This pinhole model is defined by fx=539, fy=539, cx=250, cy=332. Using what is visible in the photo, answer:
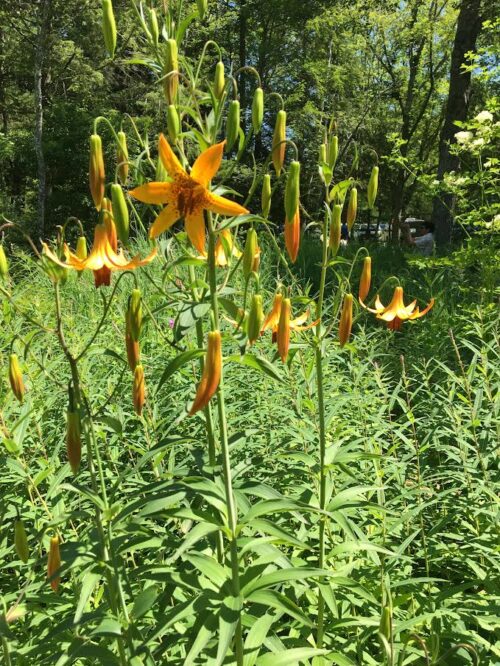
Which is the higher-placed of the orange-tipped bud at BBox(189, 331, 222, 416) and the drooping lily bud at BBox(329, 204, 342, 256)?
the drooping lily bud at BBox(329, 204, 342, 256)

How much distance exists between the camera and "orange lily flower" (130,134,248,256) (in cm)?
91

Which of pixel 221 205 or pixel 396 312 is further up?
pixel 221 205

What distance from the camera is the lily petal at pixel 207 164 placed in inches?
35.3

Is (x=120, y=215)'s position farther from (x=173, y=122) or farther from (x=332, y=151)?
(x=332, y=151)

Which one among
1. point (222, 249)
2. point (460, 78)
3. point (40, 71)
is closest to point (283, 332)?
point (222, 249)

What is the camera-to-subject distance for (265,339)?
308 cm

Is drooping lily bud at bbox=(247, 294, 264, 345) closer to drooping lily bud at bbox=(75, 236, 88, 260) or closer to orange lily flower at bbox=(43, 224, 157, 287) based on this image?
→ orange lily flower at bbox=(43, 224, 157, 287)

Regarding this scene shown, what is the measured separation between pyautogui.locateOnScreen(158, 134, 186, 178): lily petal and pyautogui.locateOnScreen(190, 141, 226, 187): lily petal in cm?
3

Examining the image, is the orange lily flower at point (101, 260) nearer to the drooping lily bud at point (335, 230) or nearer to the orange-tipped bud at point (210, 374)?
the orange-tipped bud at point (210, 374)

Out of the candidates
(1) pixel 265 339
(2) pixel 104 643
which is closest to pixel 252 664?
(2) pixel 104 643

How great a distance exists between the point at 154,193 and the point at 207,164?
0.40 feet

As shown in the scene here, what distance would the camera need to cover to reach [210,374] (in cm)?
93

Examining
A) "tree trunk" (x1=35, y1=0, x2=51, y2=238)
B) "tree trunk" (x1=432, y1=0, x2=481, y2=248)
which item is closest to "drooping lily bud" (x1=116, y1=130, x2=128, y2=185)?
"tree trunk" (x1=432, y1=0, x2=481, y2=248)

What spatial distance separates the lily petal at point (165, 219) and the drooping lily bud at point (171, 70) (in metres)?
0.23
